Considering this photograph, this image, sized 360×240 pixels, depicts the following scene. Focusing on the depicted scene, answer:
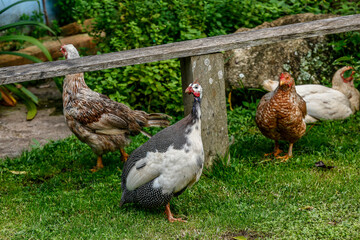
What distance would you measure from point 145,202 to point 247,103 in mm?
3029

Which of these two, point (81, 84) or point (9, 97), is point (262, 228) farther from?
point (9, 97)

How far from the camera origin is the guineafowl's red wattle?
3.97 metres

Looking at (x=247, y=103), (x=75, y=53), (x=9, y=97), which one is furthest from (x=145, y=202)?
(x=9, y=97)

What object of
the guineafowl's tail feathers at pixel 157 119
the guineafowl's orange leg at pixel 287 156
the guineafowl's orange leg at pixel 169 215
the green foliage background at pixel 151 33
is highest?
the green foliage background at pixel 151 33

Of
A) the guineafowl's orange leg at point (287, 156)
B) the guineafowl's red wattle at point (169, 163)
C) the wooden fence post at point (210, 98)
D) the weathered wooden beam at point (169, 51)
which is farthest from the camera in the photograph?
the guineafowl's orange leg at point (287, 156)

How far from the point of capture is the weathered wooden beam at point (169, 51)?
432 cm

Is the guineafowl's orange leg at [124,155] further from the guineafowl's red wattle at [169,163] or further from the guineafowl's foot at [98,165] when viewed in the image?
the guineafowl's red wattle at [169,163]

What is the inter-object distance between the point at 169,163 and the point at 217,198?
30.5 inches

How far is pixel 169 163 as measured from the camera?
3975 millimetres

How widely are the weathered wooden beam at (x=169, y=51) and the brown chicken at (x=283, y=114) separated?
486 millimetres

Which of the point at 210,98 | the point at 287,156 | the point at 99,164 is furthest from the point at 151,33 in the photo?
the point at 287,156

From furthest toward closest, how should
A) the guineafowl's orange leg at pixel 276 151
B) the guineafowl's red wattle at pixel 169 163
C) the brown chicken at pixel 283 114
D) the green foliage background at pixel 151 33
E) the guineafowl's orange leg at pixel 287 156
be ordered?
the green foliage background at pixel 151 33 < the guineafowl's orange leg at pixel 276 151 < the guineafowl's orange leg at pixel 287 156 < the brown chicken at pixel 283 114 < the guineafowl's red wattle at pixel 169 163

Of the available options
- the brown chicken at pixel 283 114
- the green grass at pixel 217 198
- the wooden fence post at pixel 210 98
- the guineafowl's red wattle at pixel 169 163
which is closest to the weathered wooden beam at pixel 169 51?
the wooden fence post at pixel 210 98

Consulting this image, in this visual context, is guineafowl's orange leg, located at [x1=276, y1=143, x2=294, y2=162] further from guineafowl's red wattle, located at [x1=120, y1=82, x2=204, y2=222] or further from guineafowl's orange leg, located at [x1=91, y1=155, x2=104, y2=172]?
guineafowl's orange leg, located at [x1=91, y1=155, x2=104, y2=172]
